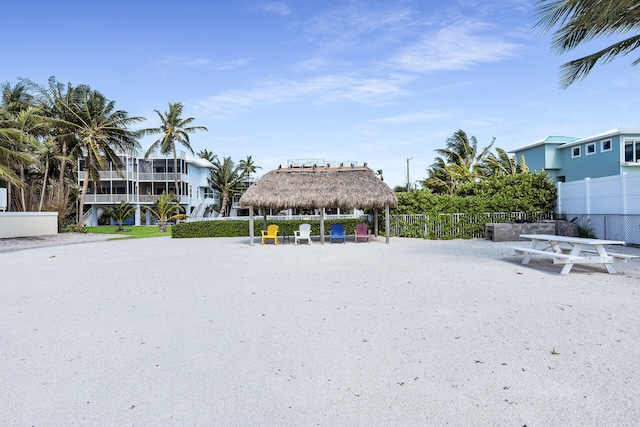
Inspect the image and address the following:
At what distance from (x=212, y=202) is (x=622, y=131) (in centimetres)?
4067

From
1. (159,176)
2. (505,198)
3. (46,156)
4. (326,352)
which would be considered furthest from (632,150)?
(159,176)

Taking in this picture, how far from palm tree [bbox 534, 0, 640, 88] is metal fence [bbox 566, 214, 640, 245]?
6.09 m

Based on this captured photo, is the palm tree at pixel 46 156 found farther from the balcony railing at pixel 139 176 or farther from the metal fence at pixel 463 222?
the metal fence at pixel 463 222

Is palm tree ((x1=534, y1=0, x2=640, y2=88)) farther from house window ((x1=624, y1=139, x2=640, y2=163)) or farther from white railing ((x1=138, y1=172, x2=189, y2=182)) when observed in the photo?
white railing ((x1=138, y1=172, x2=189, y2=182))

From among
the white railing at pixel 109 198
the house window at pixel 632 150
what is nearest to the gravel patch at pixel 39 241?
the white railing at pixel 109 198

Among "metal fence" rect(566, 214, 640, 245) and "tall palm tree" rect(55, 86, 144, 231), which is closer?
"metal fence" rect(566, 214, 640, 245)

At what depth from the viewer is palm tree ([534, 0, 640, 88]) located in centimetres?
830

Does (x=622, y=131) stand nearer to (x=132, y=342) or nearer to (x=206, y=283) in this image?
(x=206, y=283)

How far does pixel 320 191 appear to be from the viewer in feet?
59.7

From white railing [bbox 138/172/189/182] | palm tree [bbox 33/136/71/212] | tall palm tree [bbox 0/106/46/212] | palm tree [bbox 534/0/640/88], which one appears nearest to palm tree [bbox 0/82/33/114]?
tall palm tree [bbox 0/106/46/212]

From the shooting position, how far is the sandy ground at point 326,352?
2820mm

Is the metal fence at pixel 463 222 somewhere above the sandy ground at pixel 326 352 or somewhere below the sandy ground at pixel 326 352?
above

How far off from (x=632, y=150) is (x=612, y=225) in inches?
533

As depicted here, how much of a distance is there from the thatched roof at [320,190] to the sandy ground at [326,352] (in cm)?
977
